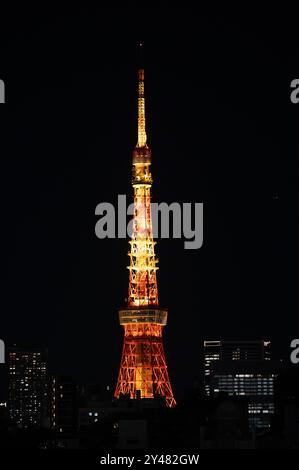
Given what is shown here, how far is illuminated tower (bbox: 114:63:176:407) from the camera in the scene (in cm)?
10381

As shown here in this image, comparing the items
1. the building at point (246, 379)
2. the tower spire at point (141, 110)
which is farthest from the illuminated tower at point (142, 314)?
the building at point (246, 379)

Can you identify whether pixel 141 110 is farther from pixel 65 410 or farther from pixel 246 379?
pixel 246 379

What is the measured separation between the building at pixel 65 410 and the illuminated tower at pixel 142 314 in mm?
2808

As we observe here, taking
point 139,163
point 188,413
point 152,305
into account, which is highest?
point 139,163

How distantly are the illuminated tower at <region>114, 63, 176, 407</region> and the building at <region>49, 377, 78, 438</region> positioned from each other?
9.21 ft

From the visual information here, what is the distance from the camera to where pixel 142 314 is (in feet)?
346

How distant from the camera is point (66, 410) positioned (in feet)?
340

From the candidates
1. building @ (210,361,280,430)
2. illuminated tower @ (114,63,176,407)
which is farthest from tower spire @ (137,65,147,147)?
building @ (210,361,280,430)

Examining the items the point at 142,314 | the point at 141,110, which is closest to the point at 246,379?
the point at 142,314

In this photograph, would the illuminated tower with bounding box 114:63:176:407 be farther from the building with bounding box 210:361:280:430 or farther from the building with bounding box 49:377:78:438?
the building with bounding box 210:361:280:430

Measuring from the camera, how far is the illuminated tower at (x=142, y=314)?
104m
